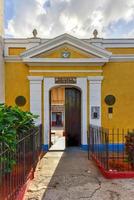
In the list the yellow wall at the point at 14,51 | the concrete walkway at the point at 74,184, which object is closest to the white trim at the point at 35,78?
the yellow wall at the point at 14,51

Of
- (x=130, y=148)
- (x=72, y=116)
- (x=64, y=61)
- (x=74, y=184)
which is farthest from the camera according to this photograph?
(x=72, y=116)

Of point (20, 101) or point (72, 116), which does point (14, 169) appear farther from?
point (72, 116)

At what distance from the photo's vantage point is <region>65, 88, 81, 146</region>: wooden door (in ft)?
42.9

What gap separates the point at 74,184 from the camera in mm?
6500

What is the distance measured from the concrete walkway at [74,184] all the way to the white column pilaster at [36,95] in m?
3.36

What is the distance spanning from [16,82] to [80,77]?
2717mm

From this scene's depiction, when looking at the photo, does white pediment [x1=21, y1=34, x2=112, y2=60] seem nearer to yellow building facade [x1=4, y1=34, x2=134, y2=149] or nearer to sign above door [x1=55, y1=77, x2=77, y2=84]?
yellow building facade [x1=4, y1=34, x2=134, y2=149]

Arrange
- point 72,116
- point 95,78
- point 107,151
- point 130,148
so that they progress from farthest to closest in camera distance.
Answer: point 72,116 → point 95,78 → point 130,148 → point 107,151

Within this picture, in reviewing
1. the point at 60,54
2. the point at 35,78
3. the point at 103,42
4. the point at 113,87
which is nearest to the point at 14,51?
the point at 35,78

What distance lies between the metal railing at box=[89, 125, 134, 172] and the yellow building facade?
0.59 m

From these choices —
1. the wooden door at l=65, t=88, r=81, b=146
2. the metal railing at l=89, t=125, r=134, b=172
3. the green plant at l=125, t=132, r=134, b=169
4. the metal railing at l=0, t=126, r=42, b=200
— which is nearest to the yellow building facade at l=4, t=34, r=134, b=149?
the metal railing at l=89, t=125, r=134, b=172

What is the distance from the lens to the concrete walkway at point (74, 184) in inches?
223

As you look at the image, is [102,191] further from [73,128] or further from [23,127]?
[73,128]

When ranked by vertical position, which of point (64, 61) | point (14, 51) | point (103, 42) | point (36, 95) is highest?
point (103, 42)
